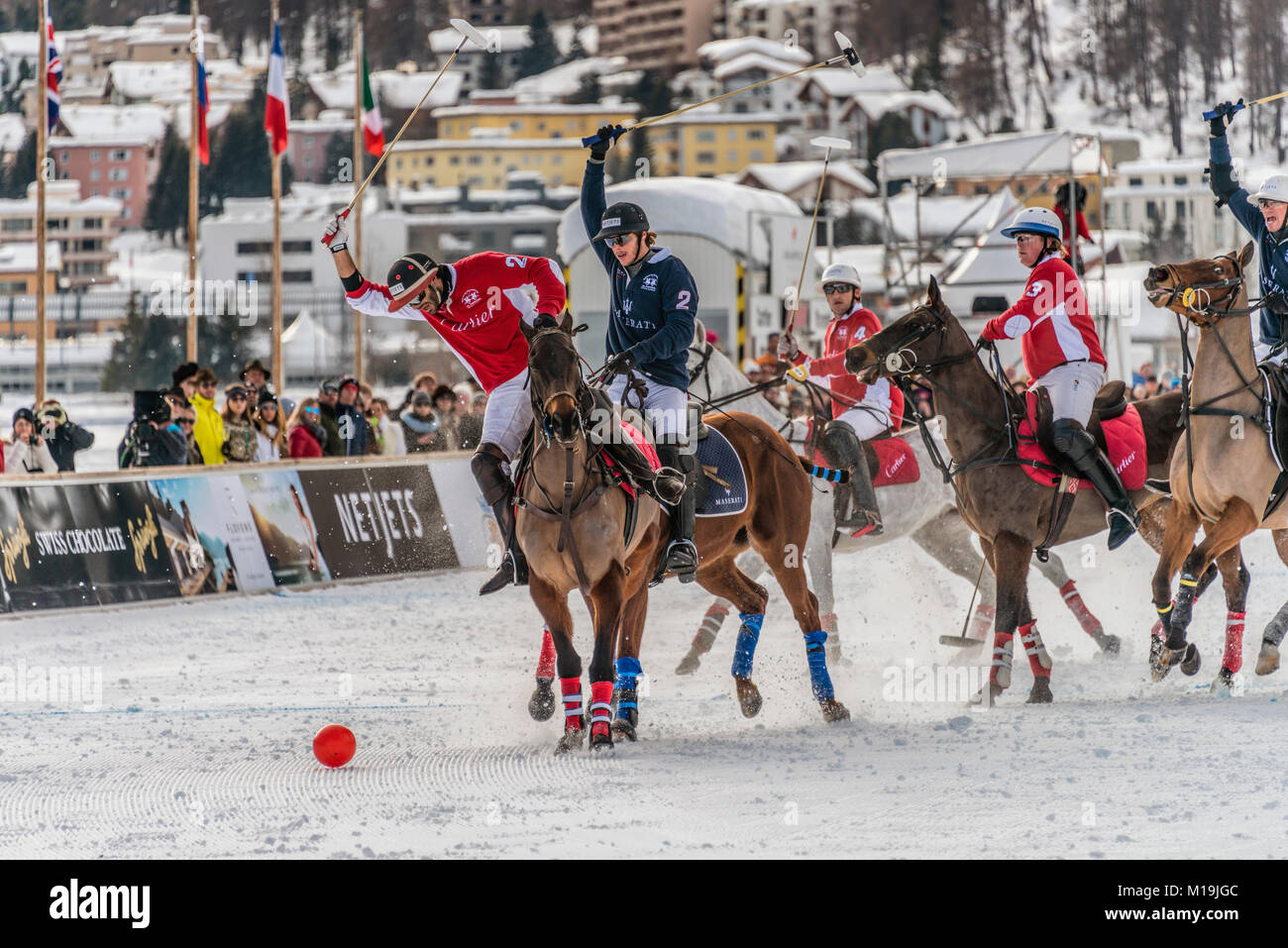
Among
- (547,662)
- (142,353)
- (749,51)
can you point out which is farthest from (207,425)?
(749,51)

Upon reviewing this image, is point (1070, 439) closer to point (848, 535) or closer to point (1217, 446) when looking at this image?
point (1217, 446)

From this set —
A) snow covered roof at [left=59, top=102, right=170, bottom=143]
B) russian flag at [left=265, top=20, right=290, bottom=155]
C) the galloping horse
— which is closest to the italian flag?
russian flag at [left=265, top=20, right=290, bottom=155]

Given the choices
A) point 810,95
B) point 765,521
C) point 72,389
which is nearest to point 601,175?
point 765,521

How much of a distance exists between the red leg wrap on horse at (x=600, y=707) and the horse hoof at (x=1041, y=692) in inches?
102

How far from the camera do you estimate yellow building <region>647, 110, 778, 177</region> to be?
11475 centimetres

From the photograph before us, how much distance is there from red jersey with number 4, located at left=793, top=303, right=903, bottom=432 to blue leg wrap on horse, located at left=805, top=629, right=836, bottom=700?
99.7 inches

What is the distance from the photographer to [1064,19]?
514ft

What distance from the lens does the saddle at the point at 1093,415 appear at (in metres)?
9.12

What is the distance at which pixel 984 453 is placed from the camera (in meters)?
9.05

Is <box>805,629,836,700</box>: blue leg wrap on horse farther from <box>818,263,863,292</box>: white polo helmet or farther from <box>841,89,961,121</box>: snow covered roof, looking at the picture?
Result: <box>841,89,961,121</box>: snow covered roof

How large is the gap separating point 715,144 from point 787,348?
108 metres

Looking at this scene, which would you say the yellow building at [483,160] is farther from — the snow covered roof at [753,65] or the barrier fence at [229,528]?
the barrier fence at [229,528]

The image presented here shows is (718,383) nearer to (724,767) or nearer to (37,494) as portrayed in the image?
(724,767)
